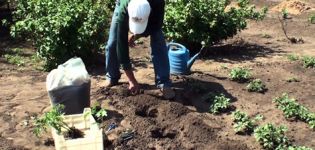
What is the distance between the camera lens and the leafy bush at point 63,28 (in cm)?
739

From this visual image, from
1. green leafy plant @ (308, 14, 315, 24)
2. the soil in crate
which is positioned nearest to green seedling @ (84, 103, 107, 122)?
the soil in crate

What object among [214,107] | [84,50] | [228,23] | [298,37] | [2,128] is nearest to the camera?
[2,128]

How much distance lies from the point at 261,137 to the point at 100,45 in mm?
3322

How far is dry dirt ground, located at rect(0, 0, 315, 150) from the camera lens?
5449 mm

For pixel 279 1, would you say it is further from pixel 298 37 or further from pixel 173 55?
pixel 173 55

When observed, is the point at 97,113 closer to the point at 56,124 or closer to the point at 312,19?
the point at 56,124

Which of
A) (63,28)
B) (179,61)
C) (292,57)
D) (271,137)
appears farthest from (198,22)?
(271,137)

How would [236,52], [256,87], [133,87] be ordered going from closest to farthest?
[133,87], [256,87], [236,52]

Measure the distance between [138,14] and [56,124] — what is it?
1.45 meters

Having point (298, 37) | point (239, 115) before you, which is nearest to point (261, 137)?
point (239, 115)

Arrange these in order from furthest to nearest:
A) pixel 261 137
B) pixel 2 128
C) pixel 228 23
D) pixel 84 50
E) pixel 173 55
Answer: pixel 228 23
pixel 84 50
pixel 173 55
pixel 2 128
pixel 261 137

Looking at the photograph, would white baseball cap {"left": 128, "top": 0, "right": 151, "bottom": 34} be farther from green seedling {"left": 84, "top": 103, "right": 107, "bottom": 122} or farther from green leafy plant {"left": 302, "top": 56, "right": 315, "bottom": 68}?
green leafy plant {"left": 302, "top": 56, "right": 315, "bottom": 68}

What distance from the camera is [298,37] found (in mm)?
9852

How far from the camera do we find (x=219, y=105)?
6090mm
